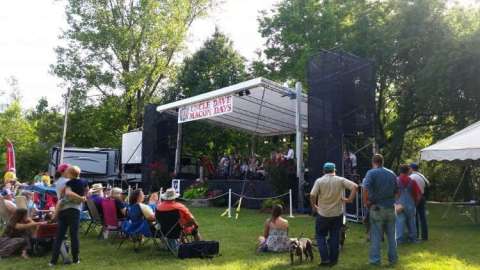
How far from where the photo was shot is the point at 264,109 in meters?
18.1

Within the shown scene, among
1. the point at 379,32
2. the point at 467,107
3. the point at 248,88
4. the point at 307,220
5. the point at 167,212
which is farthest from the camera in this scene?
the point at 379,32

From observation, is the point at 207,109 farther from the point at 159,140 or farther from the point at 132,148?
the point at 132,148

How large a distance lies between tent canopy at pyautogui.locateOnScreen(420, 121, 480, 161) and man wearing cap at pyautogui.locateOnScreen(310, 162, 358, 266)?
5649 millimetres

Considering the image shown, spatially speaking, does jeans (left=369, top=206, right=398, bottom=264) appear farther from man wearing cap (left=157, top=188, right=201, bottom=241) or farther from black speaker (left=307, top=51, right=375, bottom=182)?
black speaker (left=307, top=51, right=375, bottom=182)

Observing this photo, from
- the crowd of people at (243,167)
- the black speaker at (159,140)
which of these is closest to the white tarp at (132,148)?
the black speaker at (159,140)

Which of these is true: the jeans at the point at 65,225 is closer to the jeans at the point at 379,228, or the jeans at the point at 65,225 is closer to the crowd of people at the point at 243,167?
the jeans at the point at 379,228

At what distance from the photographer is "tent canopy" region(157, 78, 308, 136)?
15.1 metres

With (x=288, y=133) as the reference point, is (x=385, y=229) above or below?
below

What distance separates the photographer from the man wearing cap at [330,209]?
6.78 meters

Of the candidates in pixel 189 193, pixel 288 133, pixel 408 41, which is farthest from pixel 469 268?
pixel 288 133

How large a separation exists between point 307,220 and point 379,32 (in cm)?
Result: 1094

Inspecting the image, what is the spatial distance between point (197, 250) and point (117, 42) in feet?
78.0

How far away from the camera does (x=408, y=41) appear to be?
61.8 feet

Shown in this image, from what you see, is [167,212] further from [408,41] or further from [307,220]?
[408,41]
